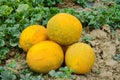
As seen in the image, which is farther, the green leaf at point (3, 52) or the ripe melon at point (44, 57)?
the green leaf at point (3, 52)

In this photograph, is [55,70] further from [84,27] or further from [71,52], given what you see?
[84,27]

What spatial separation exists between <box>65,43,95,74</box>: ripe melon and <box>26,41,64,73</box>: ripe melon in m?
0.08

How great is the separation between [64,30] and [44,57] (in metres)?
0.29

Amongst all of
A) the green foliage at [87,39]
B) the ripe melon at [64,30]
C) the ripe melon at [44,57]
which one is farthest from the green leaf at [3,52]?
the green foliage at [87,39]

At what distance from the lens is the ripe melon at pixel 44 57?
11.3 ft

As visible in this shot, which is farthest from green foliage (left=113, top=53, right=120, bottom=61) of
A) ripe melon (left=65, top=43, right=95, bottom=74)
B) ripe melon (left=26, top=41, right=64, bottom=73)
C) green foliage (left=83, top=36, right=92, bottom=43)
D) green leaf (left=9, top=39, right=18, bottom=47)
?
green leaf (left=9, top=39, right=18, bottom=47)

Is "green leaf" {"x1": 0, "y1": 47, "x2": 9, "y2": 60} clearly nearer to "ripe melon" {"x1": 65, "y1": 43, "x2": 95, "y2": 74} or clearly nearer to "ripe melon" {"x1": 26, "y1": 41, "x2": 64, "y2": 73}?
"ripe melon" {"x1": 26, "y1": 41, "x2": 64, "y2": 73}

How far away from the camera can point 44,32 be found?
3.71 meters

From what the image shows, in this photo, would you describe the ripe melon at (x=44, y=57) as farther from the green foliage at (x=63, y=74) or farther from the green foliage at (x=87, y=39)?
the green foliage at (x=87, y=39)

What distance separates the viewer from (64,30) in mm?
3516

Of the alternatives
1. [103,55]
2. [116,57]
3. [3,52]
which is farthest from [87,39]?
[3,52]

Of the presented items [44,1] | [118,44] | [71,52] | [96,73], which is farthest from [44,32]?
[44,1]

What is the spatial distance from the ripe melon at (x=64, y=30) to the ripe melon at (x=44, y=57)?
8 cm

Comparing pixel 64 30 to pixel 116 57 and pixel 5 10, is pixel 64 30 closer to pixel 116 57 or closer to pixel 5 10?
pixel 116 57
